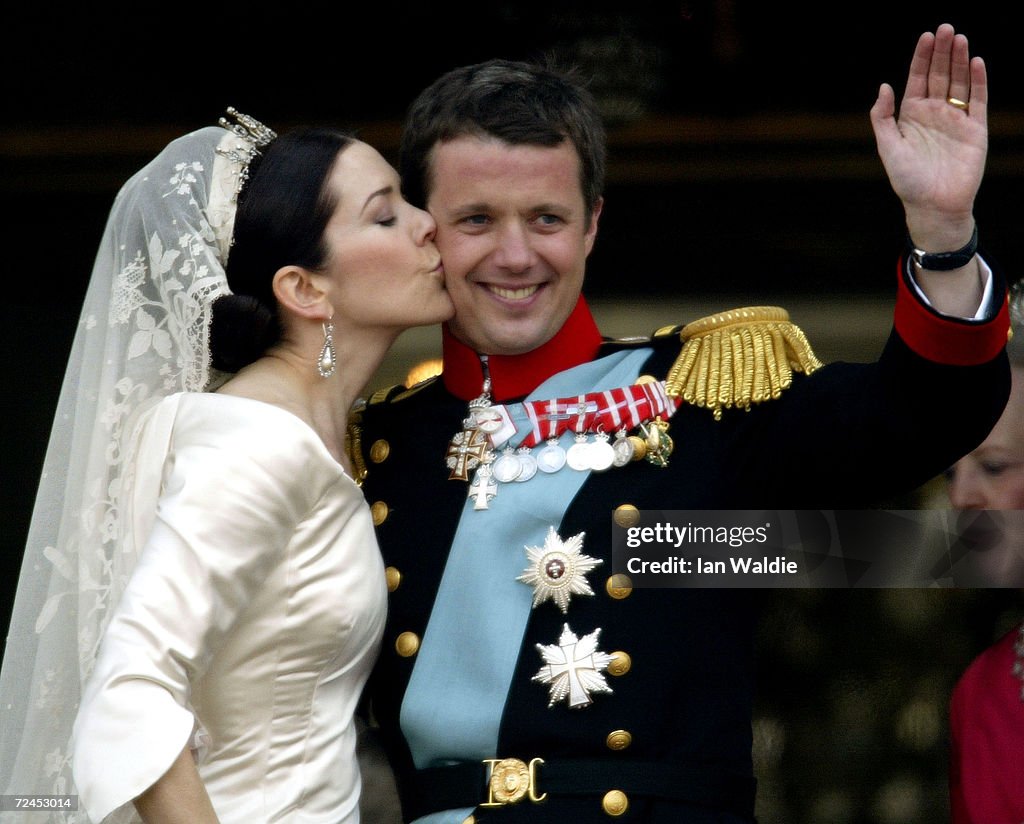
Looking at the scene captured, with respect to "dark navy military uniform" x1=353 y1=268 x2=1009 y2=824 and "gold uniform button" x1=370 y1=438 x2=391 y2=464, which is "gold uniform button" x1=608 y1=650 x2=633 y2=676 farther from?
"gold uniform button" x1=370 y1=438 x2=391 y2=464

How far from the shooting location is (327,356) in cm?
222

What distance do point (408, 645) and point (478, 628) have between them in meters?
0.10

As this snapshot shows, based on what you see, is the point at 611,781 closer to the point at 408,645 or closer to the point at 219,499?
the point at 408,645

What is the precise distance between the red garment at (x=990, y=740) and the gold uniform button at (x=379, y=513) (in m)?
0.86

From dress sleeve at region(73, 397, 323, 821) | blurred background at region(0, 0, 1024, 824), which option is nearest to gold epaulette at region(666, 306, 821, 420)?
dress sleeve at region(73, 397, 323, 821)

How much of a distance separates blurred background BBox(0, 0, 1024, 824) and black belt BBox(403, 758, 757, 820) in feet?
3.67

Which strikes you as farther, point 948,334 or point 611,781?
point 611,781

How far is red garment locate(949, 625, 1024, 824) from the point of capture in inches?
91.2

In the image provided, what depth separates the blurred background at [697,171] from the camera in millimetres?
3203

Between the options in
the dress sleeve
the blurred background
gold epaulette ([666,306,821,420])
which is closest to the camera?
the dress sleeve

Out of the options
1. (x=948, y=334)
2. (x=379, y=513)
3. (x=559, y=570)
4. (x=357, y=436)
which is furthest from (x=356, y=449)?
(x=948, y=334)

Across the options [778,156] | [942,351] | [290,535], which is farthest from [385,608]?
[778,156]

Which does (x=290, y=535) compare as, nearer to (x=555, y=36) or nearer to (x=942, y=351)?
(x=942, y=351)

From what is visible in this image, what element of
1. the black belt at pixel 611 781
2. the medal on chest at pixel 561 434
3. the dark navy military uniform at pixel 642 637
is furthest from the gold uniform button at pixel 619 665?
the medal on chest at pixel 561 434
